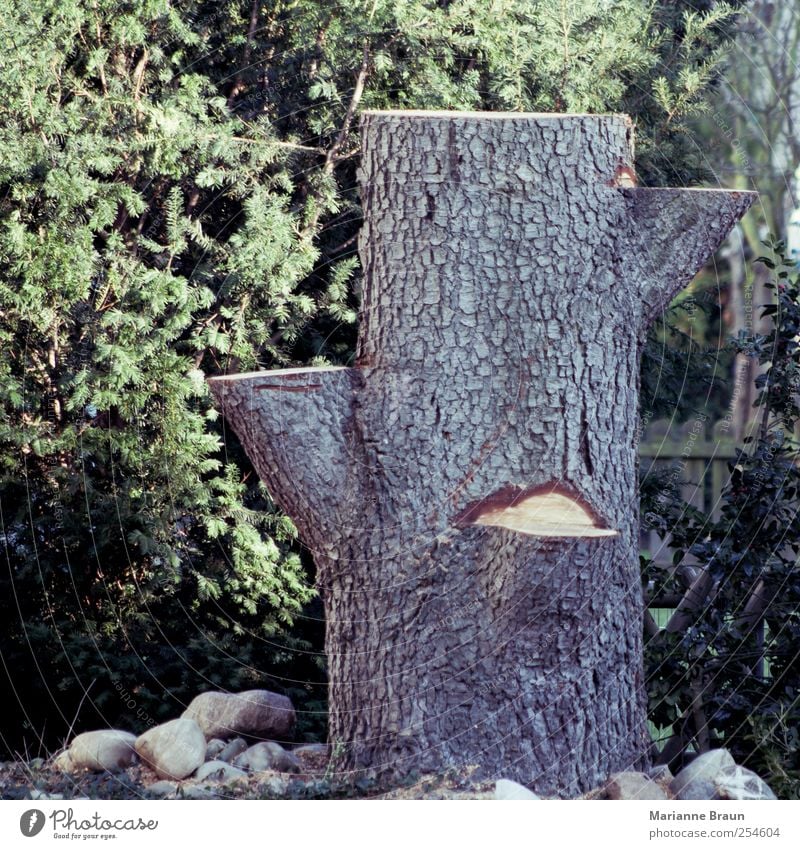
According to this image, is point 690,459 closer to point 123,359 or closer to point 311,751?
point 311,751

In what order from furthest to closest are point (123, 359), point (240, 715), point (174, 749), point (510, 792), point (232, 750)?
point (123, 359) < point (240, 715) < point (232, 750) < point (174, 749) < point (510, 792)

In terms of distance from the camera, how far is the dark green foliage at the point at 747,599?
2.61 meters

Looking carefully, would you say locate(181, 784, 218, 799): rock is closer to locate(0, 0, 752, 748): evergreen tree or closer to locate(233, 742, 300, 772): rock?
locate(233, 742, 300, 772): rock

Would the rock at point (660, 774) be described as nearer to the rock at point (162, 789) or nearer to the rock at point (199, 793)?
the rock at point (199, 793)

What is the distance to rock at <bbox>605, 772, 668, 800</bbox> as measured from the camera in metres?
2.21

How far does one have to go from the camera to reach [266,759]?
2549mm

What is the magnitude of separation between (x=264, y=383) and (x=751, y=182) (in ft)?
10.3

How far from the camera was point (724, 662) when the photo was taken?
8.68ft

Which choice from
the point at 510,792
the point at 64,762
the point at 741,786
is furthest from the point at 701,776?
the point at 64,762

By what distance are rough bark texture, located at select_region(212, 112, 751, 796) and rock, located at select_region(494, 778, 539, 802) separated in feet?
0.28

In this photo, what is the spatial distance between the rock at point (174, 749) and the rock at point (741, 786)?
132 cm

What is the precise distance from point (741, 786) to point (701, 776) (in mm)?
99

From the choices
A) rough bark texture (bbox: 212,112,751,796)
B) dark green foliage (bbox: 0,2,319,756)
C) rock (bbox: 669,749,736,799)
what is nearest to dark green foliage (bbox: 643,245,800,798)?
rock (bbox: 669,749,736,799)
